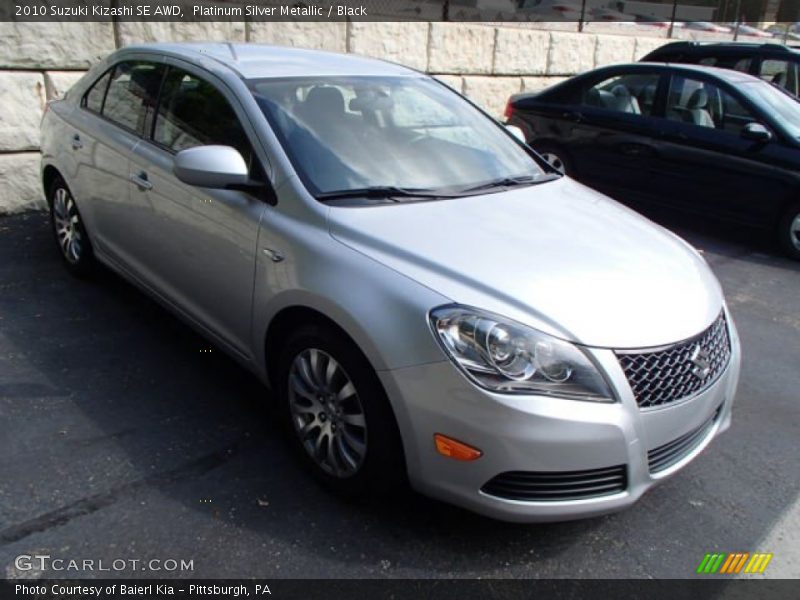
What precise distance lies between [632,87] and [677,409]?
5777 millimetres

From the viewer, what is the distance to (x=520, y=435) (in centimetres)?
235

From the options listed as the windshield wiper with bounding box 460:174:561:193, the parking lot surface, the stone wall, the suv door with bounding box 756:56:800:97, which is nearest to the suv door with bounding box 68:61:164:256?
the parking lot surface

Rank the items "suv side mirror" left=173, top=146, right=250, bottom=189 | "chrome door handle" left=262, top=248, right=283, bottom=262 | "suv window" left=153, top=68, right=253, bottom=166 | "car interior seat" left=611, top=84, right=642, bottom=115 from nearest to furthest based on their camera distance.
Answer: "chrome door handle" left=262, top=248, right=283, bottom=262
"suv side mirror" left=173, top=146, right=250, bottom=189
"suv window" left=153, top=68, right=253, bottom=166
"car interior seat" left=611, top=84, right=642, bottom=115

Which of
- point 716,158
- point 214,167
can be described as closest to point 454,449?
point 214,167

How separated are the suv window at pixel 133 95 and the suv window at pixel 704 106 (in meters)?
5.14

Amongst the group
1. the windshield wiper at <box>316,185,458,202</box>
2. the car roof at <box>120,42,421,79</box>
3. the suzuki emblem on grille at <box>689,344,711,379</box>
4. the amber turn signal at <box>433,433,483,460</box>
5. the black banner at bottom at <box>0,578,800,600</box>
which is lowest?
the black banner at bottom at <box>0,578,800,600</box>

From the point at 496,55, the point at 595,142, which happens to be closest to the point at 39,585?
the point at 595,142

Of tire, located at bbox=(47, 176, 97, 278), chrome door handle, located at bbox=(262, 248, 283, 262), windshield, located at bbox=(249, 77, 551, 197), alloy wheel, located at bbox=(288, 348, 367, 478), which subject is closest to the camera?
alloy wheel, located at bbox=(288, 348, 367, 478)

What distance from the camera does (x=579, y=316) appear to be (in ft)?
8.22

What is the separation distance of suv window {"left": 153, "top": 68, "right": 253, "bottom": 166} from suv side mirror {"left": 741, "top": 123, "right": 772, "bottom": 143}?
5077 millimetres

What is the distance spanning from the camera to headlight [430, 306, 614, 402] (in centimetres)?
239

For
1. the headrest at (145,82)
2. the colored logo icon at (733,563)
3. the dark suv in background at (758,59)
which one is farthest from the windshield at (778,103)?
the headrest at (145,82)

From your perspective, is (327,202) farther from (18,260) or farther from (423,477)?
(18,260)
